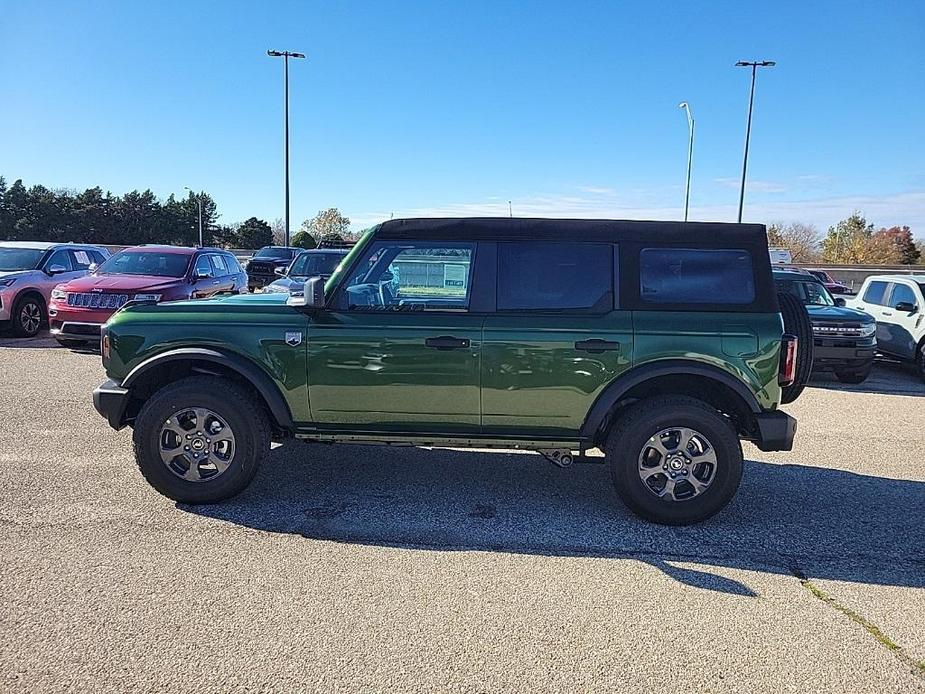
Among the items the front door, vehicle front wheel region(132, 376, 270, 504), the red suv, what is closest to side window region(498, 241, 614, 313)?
the front door

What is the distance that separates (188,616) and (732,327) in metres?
3.45

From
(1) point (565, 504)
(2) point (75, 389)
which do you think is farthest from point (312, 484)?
(2) point (75, 389)

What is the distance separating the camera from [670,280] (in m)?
4.46

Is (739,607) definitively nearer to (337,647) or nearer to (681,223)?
(337,647)

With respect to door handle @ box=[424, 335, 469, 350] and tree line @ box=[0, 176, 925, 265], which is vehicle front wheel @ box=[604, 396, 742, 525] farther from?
tree line @ box=[0, 176, 925, 265]

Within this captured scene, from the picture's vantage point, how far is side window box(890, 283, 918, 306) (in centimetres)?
1096

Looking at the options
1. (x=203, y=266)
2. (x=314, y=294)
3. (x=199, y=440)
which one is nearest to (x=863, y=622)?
(x=314, y=294)

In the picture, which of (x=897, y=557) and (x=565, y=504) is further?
(x=565, y=504)

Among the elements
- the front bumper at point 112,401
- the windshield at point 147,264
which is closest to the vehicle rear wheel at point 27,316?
the windshield at point 147,264

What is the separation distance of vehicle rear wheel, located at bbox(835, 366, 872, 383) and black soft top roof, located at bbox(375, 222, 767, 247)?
647 centimetres

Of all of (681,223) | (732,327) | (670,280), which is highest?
(681,223)

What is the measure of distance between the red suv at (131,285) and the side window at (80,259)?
2.35 meters

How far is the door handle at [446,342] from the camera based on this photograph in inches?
171

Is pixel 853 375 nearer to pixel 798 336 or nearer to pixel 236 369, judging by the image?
pixel 798 336
